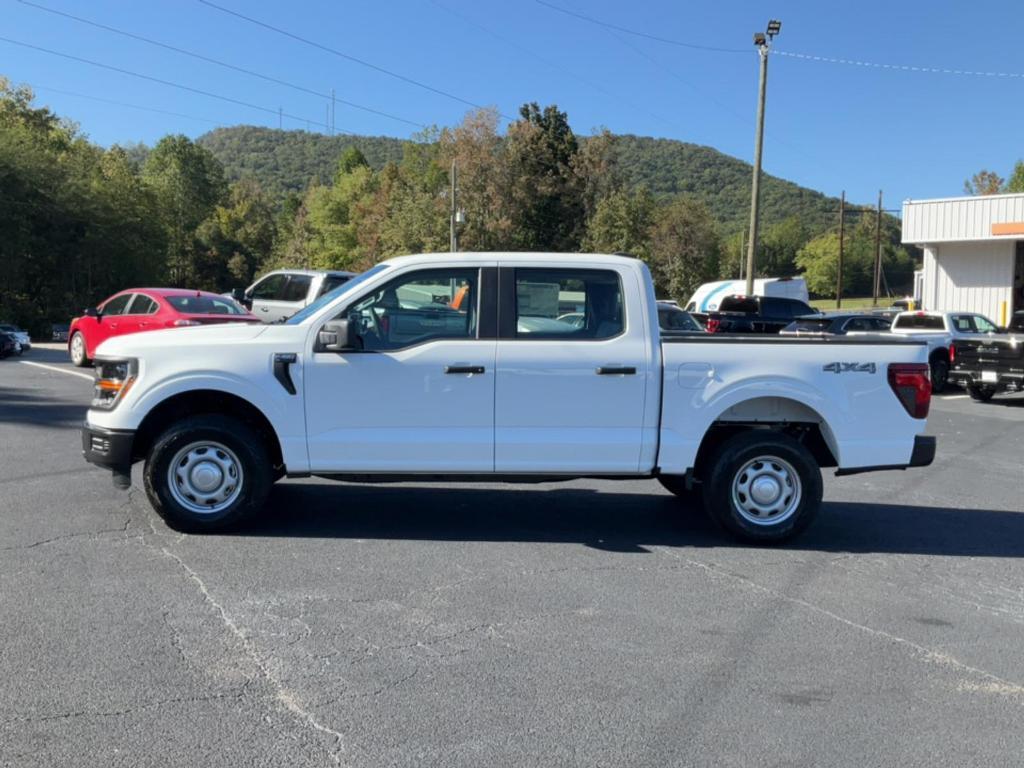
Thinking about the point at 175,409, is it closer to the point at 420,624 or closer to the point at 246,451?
the point at 246,451

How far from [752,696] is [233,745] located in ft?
7.46

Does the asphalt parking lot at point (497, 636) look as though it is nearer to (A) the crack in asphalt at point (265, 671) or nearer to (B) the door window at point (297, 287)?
(A) the crack in asphalt at point (265, 671)

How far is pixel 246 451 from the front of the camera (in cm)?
680

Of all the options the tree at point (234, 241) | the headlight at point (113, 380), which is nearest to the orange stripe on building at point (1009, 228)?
the headlight at point (113, 380)

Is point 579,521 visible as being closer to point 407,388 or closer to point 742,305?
point 407,388

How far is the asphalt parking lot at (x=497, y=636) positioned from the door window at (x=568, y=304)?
5.11 feet

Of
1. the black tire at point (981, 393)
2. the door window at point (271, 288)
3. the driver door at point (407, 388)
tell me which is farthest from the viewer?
the door window at point (271, 288)

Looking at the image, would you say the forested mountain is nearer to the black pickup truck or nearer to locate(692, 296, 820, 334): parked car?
locate(692, 296, 820, 334): parked car

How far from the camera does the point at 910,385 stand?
23.1ft

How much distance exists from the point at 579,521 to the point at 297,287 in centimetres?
1609

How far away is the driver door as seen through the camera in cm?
673

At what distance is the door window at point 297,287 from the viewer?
22.1 meters

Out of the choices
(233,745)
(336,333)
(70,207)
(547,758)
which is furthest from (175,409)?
(70,207)

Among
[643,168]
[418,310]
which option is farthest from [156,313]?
[643,168]
